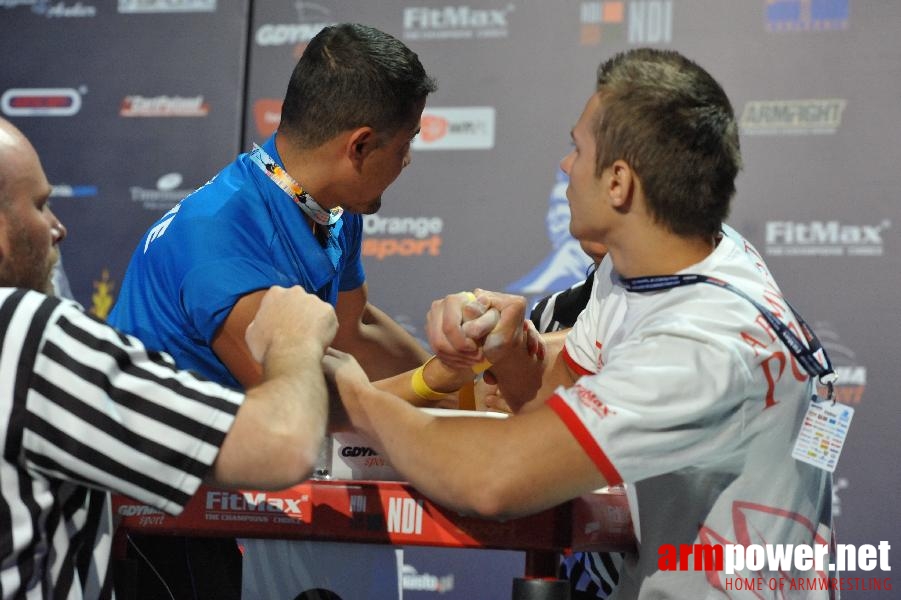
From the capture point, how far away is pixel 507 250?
14.1 ft

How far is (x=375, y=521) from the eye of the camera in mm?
1425

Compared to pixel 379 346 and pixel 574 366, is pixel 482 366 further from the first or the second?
pixel 379 346

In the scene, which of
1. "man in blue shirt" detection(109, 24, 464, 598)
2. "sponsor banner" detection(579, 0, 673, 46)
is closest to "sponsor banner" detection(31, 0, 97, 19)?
"sponsor banner" detection(579, 0, 673, 46)

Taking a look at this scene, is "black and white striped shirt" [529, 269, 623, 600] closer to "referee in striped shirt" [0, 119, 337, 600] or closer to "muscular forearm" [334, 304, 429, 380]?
"muscular forearm" [334, 304, 429, 380]

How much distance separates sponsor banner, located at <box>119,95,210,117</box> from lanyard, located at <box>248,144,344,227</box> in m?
2.50

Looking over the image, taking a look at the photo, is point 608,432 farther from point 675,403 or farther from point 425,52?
point 425,52

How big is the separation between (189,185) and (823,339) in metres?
2.70

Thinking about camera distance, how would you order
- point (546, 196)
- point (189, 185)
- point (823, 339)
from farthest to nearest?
point (189, 185) → point (546, 196) → point (823, 339)

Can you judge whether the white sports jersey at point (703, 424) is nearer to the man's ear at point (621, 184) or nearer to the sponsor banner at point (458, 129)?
the man's ear at point (621, 184)

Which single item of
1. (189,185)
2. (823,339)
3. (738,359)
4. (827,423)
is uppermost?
(738,359)

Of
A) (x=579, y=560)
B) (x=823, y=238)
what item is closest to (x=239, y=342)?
(x=579, y=560)

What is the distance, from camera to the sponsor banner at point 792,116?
4078 mm

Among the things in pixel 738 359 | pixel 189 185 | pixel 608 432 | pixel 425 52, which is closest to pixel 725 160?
pixel 738 359

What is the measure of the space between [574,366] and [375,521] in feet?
1.90
